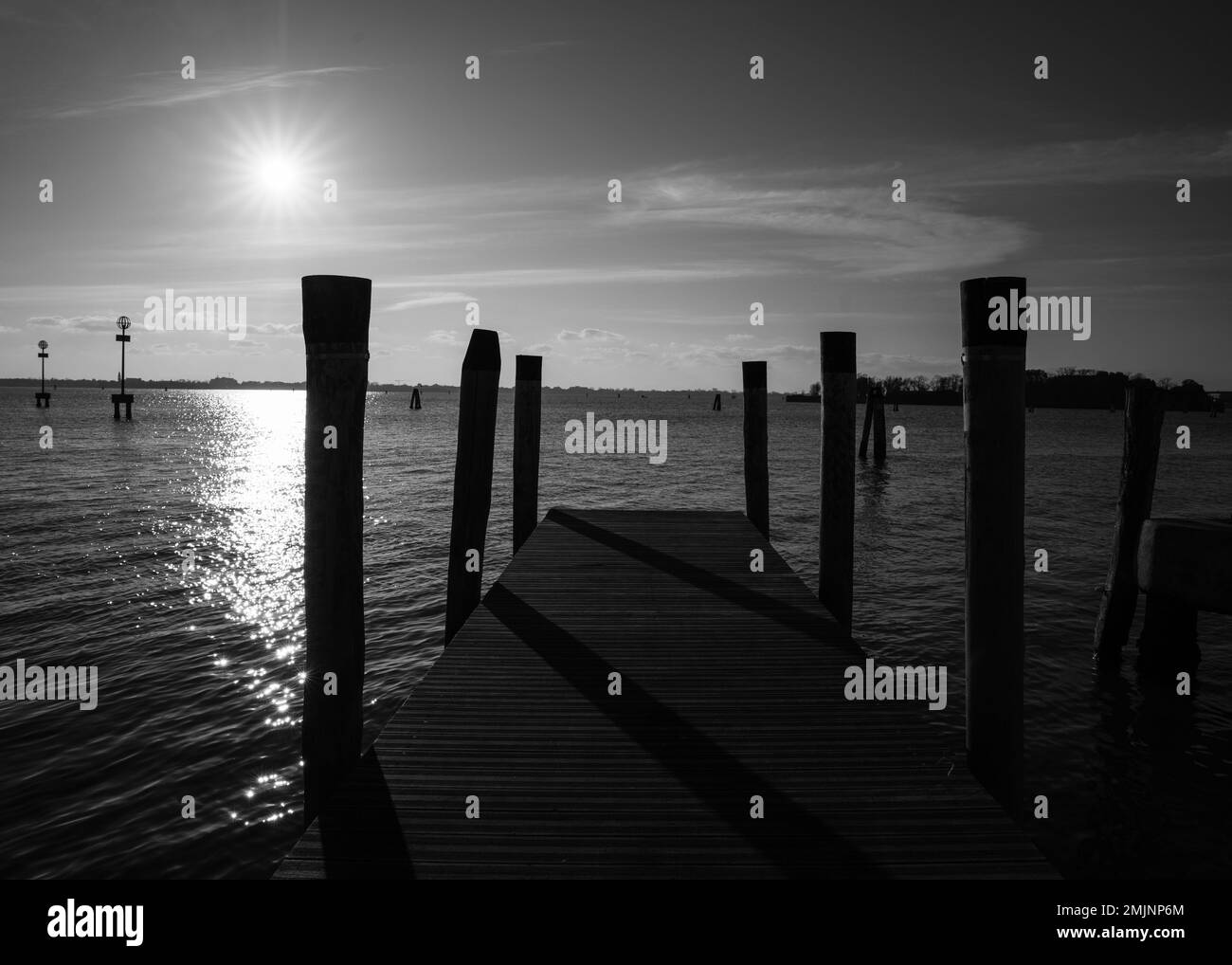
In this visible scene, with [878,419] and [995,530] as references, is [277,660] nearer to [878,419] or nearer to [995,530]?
[995,530]

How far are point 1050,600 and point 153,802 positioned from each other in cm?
1322

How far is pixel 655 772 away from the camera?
3.79 m

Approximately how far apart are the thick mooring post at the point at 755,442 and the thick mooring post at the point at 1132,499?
14.2 feet

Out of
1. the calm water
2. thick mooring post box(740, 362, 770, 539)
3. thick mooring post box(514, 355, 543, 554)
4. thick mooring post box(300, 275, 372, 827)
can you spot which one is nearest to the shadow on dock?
thick mooring post box(300, 275, 372, 827)

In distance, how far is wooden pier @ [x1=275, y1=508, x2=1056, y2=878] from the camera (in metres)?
3.05

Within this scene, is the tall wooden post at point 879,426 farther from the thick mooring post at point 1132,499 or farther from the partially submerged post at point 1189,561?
the partially submerged post at point 1189,561

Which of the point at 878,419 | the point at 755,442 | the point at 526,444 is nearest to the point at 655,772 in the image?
the point at 526,444

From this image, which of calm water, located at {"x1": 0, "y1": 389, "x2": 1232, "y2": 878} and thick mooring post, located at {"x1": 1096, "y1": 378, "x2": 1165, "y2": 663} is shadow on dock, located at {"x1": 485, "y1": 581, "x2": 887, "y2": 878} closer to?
calm water, located at {"x1": 0, "y1": 389, "x2": 1232, "y2": 878}

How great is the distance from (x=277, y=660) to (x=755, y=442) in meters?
7.26

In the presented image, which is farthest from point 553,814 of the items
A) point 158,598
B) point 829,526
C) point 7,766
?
point 158,598

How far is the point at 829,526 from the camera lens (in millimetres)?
7406
